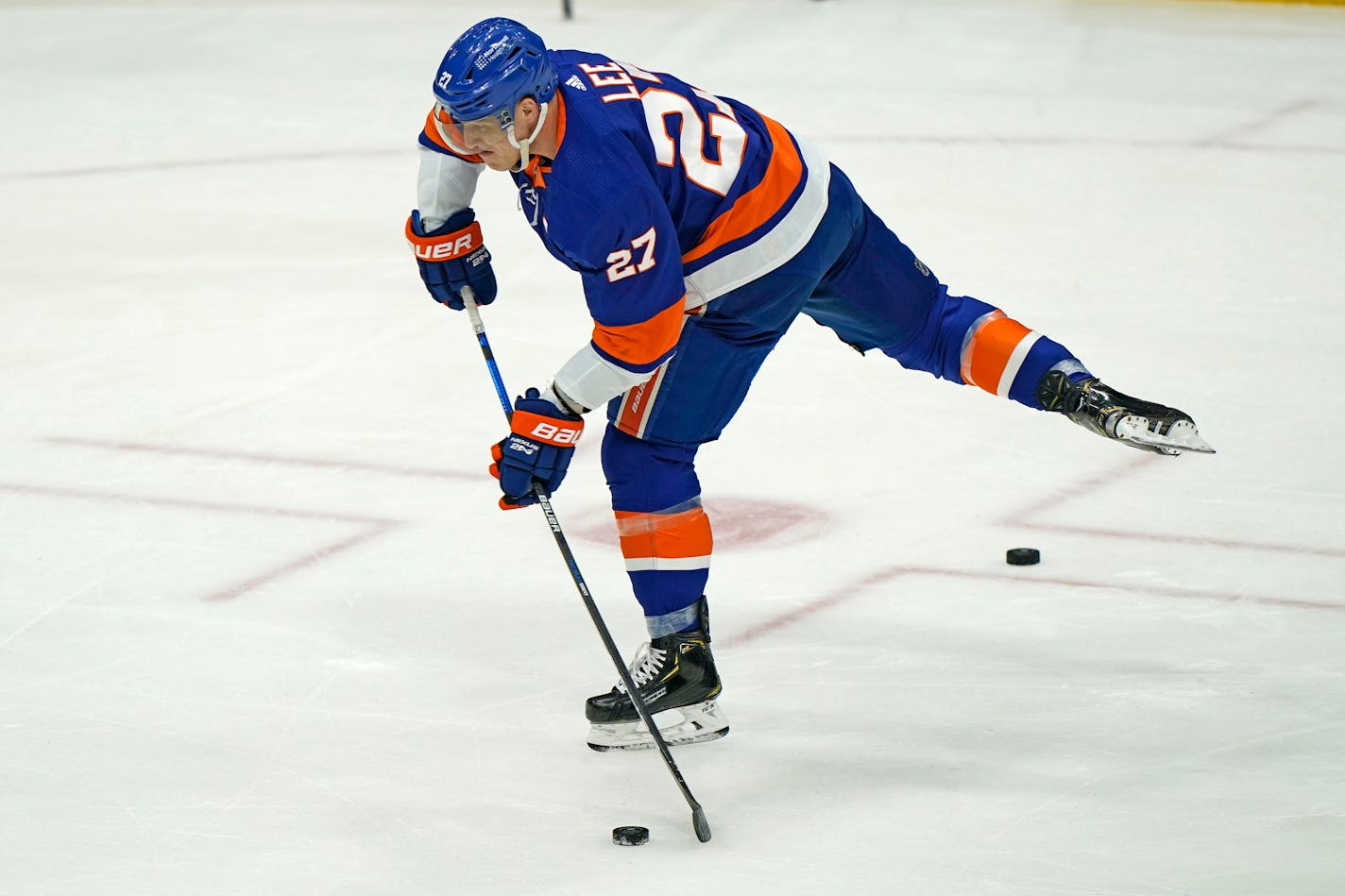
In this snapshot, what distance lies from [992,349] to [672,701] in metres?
0.95

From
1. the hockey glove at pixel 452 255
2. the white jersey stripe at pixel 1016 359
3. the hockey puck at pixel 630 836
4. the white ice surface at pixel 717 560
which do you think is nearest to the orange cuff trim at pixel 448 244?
the hockey glove at pixel 452 255

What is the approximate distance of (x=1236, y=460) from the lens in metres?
4.61

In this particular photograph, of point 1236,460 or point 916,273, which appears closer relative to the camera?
point 916,273

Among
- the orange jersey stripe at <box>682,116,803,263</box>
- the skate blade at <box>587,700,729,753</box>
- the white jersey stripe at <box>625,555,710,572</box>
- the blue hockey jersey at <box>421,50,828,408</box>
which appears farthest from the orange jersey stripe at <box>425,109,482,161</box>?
the skate blade at <box>587,700,729,753</box>

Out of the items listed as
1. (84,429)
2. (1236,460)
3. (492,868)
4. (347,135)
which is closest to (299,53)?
(347,135)

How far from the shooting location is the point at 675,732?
3367mm

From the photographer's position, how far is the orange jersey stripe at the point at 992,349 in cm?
366

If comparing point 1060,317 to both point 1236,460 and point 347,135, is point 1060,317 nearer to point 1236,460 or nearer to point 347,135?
point 1236,460

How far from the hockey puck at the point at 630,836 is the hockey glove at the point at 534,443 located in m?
0.58

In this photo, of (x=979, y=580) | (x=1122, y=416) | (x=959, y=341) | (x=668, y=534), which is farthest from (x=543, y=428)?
(x=979, y=580)

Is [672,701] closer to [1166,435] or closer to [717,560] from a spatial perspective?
[717,560]

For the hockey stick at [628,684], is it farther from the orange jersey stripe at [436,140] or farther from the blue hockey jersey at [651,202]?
the orange jersey stripe at [436,140]

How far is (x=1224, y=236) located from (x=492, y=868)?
14.4 feet

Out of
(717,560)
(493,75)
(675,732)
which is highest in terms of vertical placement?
(493,75)
